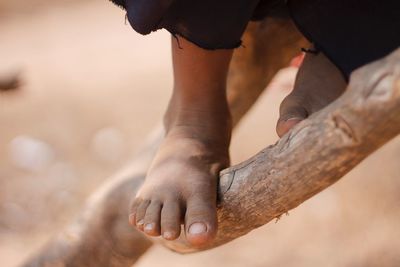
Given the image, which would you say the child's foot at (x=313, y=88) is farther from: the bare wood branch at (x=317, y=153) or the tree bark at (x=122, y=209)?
the tree bark at (x=122, y=209)

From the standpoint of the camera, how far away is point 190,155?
1283 millimetres

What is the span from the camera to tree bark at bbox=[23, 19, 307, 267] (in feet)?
5.56

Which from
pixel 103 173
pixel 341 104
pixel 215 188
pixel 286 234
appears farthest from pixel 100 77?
pixel 341 104

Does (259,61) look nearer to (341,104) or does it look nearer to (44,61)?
(341,104)

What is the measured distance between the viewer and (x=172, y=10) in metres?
1.17

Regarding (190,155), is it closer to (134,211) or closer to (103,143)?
(134,211)

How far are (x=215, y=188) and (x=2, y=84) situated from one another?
1.91 metres

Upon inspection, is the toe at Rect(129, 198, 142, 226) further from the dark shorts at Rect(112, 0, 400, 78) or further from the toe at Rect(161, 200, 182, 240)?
the dark shorts at Rect(112, 0, 400, 78)

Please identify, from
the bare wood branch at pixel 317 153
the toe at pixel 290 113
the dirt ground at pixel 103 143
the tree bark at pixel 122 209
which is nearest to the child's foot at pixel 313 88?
the toe at pixel 290 113

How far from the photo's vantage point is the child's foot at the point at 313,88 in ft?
3.76

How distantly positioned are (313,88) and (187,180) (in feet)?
0.74

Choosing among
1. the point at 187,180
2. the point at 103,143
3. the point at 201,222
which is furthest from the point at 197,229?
the point at 103,143

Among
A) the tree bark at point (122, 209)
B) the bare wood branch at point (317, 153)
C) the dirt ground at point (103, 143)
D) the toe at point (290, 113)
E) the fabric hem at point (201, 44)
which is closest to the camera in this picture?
the bare wood branch at point (317, 153)

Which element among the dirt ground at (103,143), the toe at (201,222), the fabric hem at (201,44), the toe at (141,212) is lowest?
the dirt ground at (103,143)
